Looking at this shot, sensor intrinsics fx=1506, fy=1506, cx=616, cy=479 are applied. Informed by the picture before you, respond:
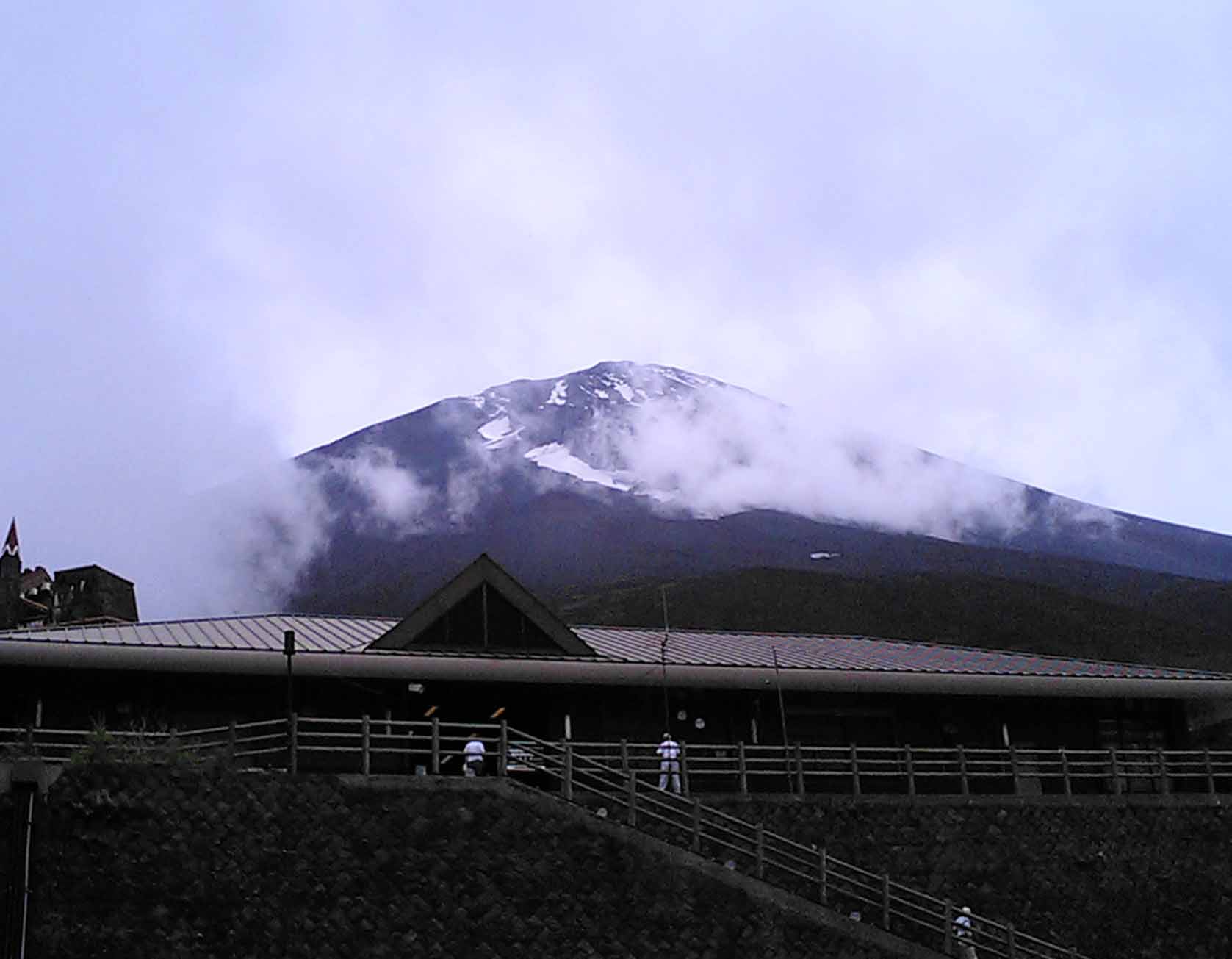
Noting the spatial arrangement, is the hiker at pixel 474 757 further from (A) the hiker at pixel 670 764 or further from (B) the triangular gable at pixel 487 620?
(B) the triangular gable at pixel 487 620

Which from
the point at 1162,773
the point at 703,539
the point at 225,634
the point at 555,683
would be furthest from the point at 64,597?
the point at 703,539

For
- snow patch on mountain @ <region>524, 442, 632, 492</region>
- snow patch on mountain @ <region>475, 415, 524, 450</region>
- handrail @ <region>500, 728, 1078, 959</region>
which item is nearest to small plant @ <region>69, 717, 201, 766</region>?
handrail @ <region>500, 728, 1078, 959</region>

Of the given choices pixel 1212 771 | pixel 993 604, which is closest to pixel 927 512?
pixel 993 604

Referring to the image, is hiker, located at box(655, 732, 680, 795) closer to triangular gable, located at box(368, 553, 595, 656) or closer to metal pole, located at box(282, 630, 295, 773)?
triangular gable, located at box(368, 553, 595, 656)

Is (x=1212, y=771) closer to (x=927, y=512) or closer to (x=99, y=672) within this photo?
(x=99, y=672)

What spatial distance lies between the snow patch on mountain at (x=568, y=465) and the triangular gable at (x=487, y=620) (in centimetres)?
11142

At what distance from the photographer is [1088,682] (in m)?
31.7

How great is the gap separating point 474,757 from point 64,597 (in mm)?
34133

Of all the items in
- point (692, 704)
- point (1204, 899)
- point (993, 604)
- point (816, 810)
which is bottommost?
point (1204, 899)

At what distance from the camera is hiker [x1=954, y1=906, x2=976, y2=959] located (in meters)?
24.5

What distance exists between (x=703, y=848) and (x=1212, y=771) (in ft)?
43.6

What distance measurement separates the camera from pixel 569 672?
93.7 feet

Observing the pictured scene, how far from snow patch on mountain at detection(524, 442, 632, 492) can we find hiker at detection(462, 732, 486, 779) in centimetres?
11598

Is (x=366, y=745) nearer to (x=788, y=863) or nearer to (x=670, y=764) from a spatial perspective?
(x=670, y=764)
